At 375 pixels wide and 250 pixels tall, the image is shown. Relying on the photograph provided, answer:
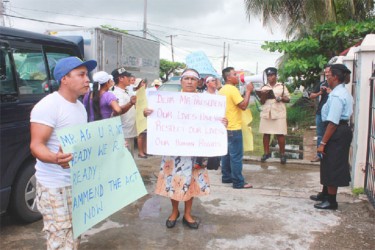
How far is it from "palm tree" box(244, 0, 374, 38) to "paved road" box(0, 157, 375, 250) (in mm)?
10222

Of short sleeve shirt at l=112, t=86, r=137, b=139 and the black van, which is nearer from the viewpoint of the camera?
the black van

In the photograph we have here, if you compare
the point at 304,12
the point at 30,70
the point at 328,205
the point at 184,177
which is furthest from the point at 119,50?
the point at 328,205

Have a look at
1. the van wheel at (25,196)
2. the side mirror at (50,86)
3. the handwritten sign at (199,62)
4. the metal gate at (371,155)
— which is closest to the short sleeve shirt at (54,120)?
the van wheel at (25,196)

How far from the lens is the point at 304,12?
590 inches

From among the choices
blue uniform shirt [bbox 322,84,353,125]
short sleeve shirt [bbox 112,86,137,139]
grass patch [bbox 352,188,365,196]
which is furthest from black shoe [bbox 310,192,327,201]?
short sleeve shirt [bbox 112,86,137,139]

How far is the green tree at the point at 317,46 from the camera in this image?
1123cm

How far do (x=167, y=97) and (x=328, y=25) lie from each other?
9.58 m

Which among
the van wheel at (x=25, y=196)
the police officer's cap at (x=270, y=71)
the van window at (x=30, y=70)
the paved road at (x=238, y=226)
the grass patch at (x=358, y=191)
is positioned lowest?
the paved road at (x=238, y=226)

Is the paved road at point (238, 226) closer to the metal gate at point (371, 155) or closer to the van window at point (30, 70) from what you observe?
the metal gate at point (371, 155)

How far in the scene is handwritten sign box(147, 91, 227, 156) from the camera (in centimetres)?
391

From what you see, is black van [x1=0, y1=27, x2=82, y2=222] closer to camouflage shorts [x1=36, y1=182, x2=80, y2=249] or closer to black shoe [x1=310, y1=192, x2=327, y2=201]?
camouflage shorts [x1=36, y1=182, x2=80, y2=249]

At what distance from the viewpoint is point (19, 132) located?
3.84 m

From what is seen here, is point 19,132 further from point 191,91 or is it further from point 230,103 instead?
point 230,103

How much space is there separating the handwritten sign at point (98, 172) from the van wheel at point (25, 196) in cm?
139
